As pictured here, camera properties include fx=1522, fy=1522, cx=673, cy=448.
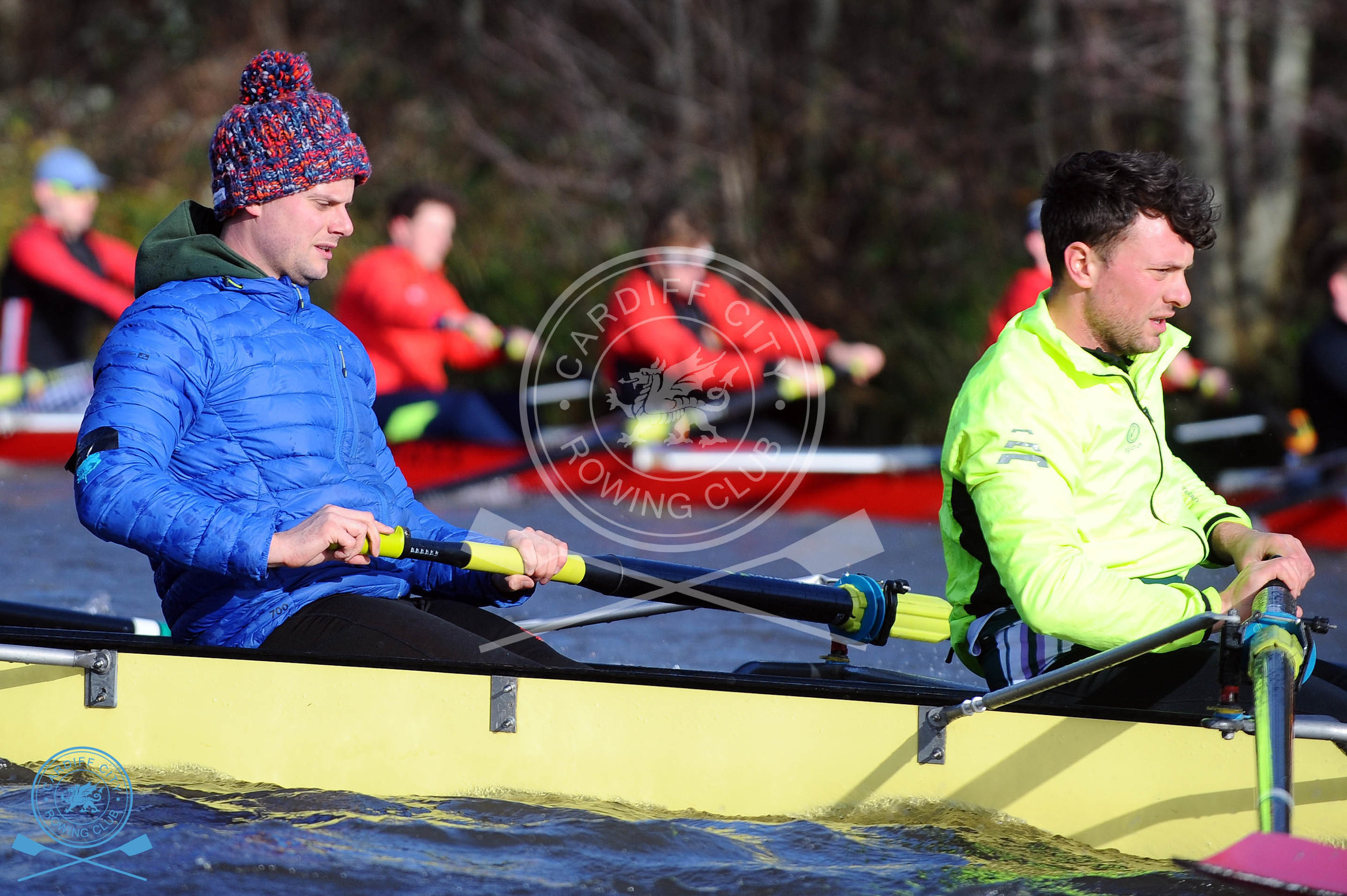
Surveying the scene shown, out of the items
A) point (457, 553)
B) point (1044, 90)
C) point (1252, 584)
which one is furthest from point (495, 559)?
point (1044, 90)

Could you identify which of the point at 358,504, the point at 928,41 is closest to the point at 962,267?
the point at 928,41

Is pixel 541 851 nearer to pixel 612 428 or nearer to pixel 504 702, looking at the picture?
pixel 504 702

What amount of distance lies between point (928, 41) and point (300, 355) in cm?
1149

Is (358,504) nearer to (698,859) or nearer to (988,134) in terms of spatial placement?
(698,859)

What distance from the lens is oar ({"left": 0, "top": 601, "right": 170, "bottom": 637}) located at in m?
3.70

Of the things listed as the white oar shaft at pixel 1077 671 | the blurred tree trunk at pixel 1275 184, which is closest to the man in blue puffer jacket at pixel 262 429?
the white oar shaft at pixel 1077 671

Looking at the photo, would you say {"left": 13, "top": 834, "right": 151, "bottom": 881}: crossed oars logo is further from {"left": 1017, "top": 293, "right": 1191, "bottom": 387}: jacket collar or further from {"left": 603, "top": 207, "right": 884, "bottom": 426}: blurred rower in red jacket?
{"left": 603, "top": 207, "right": 884, "bottom": 426}: blurred rower in red jacket

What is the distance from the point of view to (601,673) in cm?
300

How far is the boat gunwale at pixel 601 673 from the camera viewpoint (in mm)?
2877

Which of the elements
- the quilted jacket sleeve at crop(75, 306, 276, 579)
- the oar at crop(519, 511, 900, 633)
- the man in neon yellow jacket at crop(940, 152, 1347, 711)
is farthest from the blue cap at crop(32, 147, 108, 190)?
the man in neon yellow jacket at crop(940, 152, 1347, 711)

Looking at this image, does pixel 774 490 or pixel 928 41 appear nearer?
pixel 774 490

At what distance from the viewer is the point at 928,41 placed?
44.5ft

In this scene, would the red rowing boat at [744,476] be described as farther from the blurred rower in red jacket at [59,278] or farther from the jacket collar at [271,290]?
the jacket collar at [271,290]

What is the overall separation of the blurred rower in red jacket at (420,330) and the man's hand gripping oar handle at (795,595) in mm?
4373
